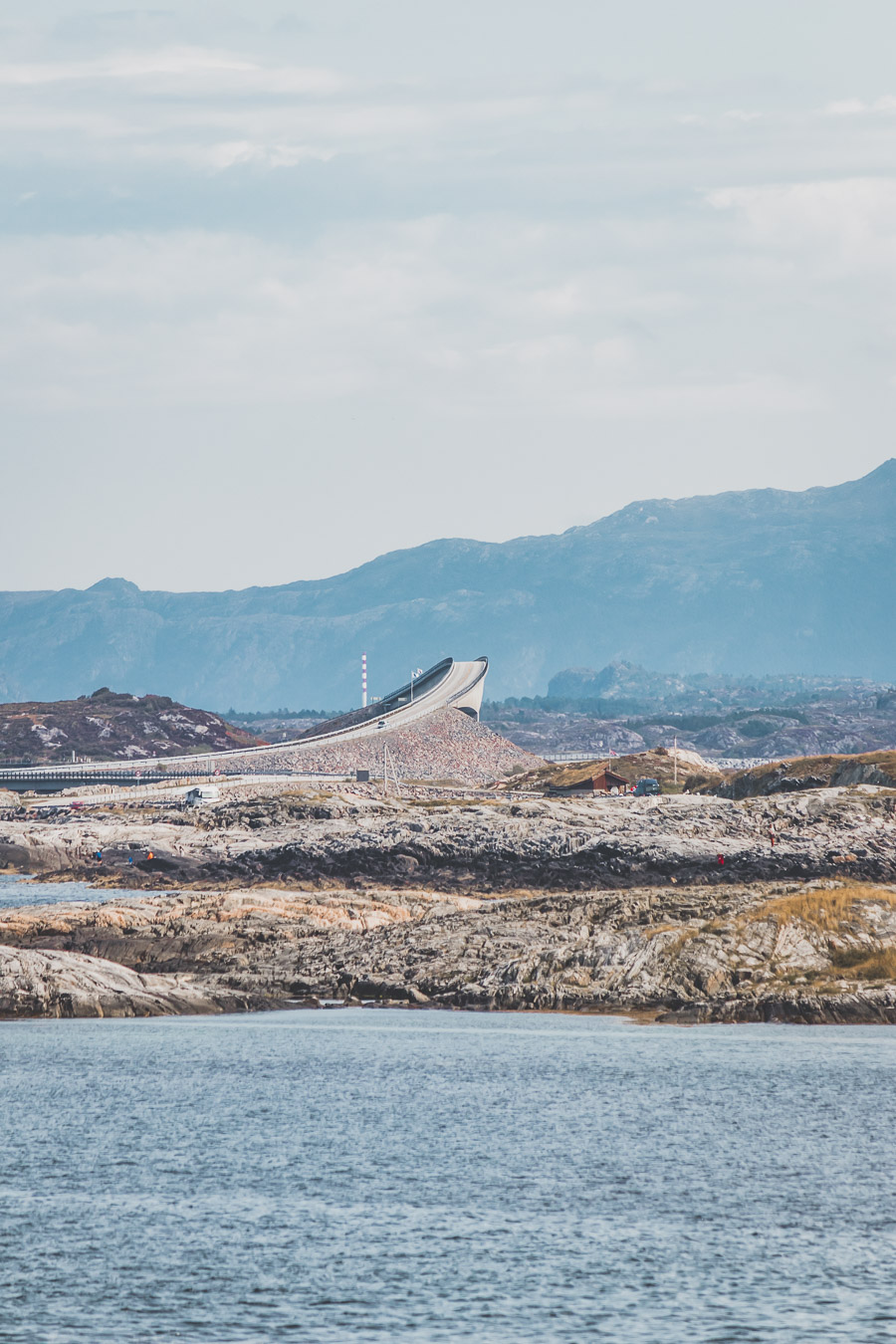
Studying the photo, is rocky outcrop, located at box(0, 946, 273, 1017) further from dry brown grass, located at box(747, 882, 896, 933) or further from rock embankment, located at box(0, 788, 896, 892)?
rock embankment, located at box(0, 788, 896, 892)

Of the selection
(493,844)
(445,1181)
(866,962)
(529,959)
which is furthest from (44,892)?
(445,1181)

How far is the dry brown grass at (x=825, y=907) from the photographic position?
47719 mm

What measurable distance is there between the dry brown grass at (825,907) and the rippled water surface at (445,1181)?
6177 millimetres

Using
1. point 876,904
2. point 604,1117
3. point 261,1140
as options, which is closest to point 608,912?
point 876,904

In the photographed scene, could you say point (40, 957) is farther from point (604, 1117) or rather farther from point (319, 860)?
point (319, 860)

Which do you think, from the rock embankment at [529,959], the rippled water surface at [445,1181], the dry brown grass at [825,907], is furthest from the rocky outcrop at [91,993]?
the dry brown grass at [825,907]

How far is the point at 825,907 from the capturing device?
4888 cm

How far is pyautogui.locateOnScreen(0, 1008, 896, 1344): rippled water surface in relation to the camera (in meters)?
21.2

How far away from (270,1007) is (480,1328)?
27793 mm

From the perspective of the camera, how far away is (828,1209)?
26.1 meters

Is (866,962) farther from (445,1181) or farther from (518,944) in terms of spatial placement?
(445,1181)

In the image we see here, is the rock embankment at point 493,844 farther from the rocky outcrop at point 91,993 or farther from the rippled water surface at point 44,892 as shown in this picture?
the rocky outcrop at point 91,993

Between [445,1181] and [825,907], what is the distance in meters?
24.2

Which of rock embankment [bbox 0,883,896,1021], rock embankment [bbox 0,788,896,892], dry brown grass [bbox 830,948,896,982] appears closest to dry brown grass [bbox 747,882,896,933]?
rock embankment [bbox 0,883,896,1021]
